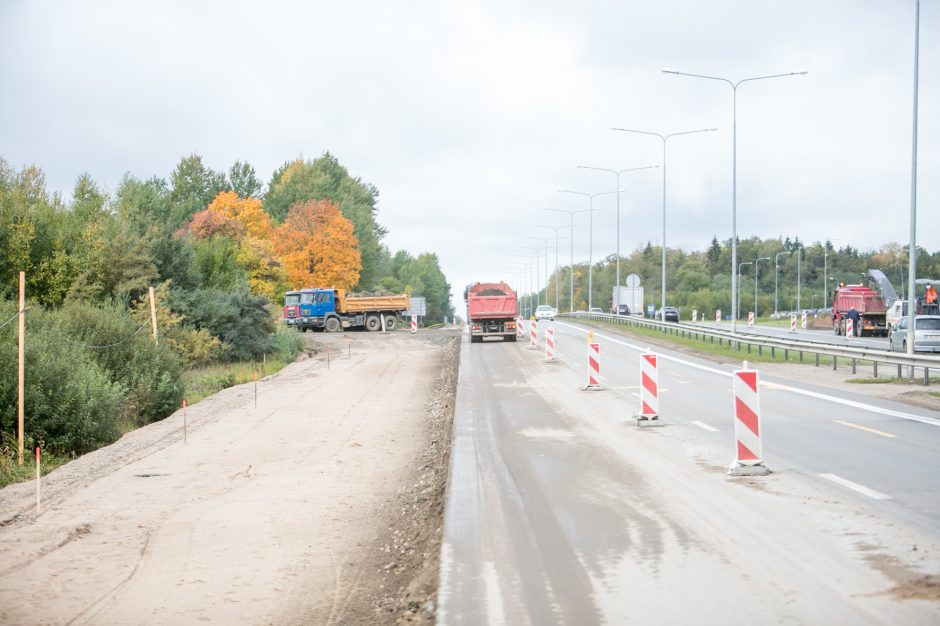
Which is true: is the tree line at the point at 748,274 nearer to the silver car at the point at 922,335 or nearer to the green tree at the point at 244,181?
the green tree at the point at 244,181

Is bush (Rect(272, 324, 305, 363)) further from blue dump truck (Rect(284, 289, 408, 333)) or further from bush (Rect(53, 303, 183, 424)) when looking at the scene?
bush (Rect(53, 303, 183, 424))

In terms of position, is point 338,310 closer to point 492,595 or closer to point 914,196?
point 914,196

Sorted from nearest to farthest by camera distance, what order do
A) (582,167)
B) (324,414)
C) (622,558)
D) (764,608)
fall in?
(764,608) < (622,558) < (324,414) < (582,167)

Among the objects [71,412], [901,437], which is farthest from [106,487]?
[901,437]

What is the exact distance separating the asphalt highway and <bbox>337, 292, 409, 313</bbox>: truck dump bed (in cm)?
4555

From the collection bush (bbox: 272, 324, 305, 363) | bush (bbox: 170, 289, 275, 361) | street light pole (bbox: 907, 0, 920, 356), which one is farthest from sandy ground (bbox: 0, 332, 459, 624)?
bush (bbox: 272, 324, 305, 363)

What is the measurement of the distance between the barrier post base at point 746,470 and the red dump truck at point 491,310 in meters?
37.1

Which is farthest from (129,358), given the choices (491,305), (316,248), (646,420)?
(316,248)

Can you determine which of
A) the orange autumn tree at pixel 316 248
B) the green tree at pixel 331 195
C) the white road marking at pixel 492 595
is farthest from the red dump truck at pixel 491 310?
the green tree at pixel 331 195

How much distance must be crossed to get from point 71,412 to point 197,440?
3431mm

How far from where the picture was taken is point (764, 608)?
A: 6.20 meters

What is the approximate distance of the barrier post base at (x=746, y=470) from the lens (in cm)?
1113

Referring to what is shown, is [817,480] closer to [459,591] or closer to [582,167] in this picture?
[459,591]

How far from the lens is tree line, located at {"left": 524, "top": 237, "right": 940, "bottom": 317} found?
433 ft
